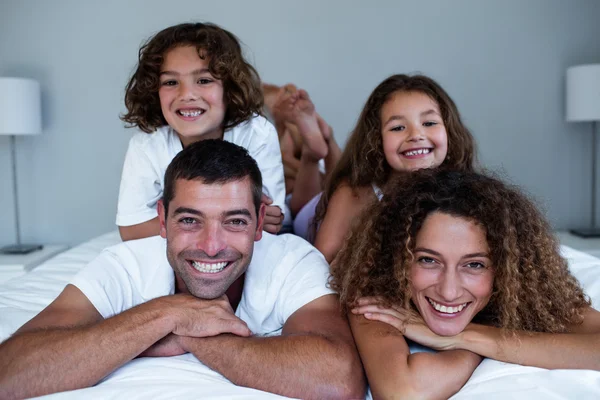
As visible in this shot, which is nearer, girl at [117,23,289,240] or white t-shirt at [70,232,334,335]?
white t-shirt at [70,232,334,335]

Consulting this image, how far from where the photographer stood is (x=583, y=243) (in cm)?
306

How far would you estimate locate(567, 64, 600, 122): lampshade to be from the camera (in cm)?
303

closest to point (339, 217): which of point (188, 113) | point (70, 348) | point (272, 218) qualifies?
point (272, 218)

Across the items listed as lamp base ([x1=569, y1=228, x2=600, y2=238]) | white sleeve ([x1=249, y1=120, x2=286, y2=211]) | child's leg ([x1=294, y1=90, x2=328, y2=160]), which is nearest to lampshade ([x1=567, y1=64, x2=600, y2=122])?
lamp base ([x1=569, y1=228, x2=600, y2=238])

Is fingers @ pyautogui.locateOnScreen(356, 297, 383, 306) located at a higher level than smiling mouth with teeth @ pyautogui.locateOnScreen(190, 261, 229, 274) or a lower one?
lower

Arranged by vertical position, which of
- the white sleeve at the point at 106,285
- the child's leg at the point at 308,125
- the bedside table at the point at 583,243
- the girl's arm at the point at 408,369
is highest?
the child's leg at the point at 308,125

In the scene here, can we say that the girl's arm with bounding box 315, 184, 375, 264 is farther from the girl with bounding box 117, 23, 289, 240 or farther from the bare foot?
the bare foot

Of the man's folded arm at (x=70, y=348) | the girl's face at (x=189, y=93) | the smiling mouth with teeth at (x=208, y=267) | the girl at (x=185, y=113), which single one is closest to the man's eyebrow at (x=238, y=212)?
the smiling mouth with teeth at (x=208, y=267)

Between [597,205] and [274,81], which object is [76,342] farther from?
[597,205]

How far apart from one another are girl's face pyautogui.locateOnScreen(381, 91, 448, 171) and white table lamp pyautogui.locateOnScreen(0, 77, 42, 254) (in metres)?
2.19

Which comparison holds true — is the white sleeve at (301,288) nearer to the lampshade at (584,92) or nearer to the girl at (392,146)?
the girl at (392,146)

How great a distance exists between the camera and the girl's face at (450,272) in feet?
3.96

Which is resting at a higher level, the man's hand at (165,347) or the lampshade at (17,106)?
the lampshade at (17,106)

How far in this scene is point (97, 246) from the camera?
247 cm
